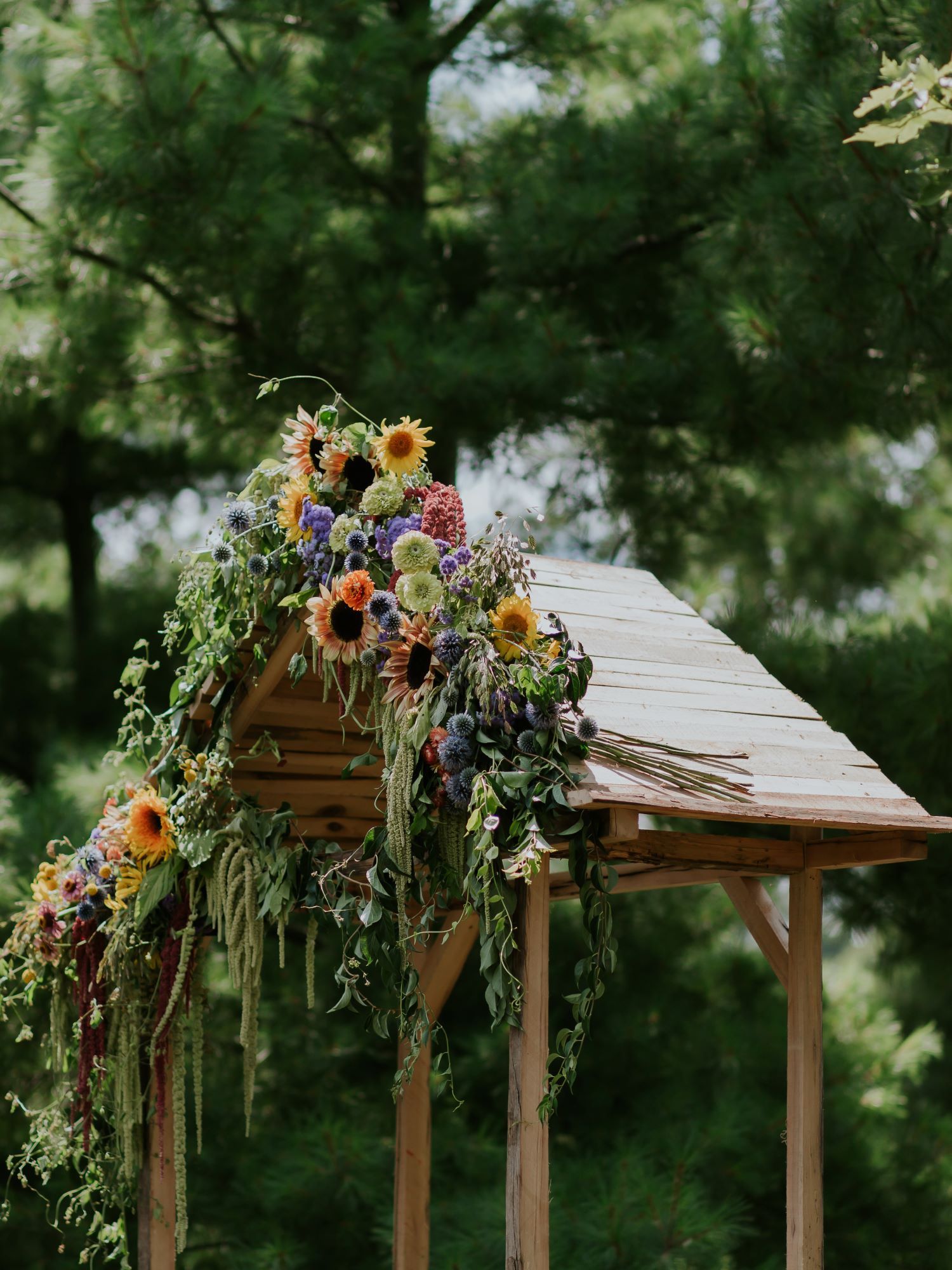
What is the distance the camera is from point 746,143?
493 cm

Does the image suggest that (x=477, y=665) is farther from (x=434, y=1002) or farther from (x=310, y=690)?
(x=434, y=1002)

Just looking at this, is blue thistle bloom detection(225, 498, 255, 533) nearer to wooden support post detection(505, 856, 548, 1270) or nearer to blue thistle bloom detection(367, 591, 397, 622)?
blue thistle bloom detection(367, 591, 397, 622)

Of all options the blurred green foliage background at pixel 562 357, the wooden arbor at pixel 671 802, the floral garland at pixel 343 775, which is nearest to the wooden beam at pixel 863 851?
the wooden arbor at pixel 671 802

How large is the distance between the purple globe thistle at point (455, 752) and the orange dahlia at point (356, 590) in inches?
12.5

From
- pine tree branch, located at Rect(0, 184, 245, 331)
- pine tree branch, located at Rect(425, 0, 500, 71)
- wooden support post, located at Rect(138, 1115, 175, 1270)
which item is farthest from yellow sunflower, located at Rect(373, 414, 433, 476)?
pine tree branch, located at Rect(425, 0, 500, 71)

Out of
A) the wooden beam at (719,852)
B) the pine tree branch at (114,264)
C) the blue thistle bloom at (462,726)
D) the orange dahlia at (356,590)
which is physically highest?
the pine tree branch at (114,264)

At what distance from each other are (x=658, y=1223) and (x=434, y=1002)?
1.27 metres

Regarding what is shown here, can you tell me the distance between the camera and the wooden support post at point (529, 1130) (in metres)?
2.20

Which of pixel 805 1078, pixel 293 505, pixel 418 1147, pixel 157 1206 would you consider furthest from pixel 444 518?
pixel 418 1147

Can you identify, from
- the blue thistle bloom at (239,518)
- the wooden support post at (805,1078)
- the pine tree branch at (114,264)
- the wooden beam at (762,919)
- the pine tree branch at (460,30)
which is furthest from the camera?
the pine tree branch at (460,30)

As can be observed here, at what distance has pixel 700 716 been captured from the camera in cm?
275

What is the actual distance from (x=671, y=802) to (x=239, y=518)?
1057 millimetres

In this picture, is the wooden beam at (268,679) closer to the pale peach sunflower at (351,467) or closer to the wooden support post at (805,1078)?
the pale peach sunflower at (351,467)

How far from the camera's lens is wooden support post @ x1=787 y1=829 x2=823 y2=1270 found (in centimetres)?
283
